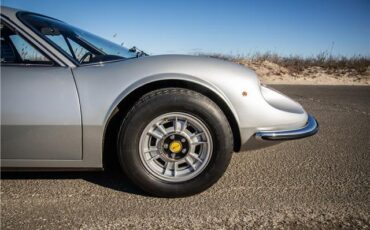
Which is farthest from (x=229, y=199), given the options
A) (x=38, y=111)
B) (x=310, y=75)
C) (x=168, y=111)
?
(x=310, y=75)

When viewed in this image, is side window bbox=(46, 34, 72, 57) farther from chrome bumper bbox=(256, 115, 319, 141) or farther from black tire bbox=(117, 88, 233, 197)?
chrome bumper bbox=(256, 115, 319, 141)

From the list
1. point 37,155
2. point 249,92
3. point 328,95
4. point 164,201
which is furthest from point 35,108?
point 328,95

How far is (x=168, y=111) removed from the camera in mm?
2125

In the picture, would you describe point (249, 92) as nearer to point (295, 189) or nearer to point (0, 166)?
point (295, 189)

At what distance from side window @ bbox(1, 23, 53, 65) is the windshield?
5.1 inches

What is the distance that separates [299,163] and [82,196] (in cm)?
203

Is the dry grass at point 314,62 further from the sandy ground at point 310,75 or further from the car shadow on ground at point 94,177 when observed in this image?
the car shadow on ground at point 94,177

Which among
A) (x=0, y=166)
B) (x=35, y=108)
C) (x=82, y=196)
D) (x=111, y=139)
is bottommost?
(x=82, y=196)

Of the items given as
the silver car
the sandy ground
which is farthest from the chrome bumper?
the sandy ground

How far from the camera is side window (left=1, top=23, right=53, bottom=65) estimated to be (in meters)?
2.12

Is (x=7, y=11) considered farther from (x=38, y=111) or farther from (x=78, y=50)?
(x=38, y=111)

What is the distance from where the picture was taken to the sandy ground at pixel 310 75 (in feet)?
41.5

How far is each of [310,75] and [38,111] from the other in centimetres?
1356

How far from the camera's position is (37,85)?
2023 millimetres
